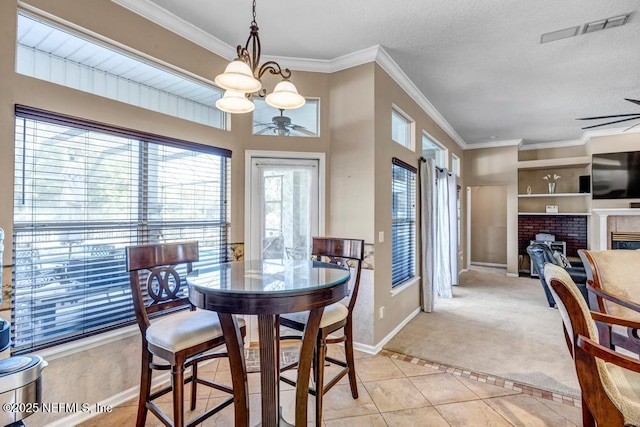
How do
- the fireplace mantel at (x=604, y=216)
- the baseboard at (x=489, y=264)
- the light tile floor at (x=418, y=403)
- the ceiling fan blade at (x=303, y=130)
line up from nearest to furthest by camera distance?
1. the light tile floor at (x=418, y=403)
2. the ceiling fan blade at (x=303, y=130)
3. the fireplace mantel at (x=604, y=216)
4. the baseboard at (x=489, y=264)

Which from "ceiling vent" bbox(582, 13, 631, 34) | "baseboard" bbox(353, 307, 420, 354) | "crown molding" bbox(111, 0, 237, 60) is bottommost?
"baseboard" bbox(353, 307, 420, 354)

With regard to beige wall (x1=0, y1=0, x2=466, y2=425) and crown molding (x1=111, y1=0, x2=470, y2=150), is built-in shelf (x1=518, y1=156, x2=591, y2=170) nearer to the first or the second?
crown molding (x1=111, y1=0, x2=470, y2=150)

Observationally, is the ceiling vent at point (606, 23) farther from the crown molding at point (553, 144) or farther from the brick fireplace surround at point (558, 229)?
the brick fireplace surround at point (558, 229)

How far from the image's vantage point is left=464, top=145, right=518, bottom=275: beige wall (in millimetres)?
6944

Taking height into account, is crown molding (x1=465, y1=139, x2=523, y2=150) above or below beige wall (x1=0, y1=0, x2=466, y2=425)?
above

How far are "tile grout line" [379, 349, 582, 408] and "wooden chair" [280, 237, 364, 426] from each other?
848mm

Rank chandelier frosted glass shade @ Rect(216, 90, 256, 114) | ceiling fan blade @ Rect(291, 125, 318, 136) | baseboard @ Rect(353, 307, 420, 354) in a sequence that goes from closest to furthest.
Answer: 1. chandelier frosted glass shade @ Rect(216, 90, 256, 114)
2. baseboard @ Rect(353, 307, 420, 354)
3. ceiling fan blade @ Rect(291, 125, 318, 136)

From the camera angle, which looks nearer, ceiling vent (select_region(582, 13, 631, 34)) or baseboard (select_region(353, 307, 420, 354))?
ceiling vent (select_region(582, 13, 631, 34))

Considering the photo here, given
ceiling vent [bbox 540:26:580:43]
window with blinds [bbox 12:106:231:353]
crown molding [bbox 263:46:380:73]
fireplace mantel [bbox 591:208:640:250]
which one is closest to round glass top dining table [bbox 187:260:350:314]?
window with blinds [bbox 12:106:231:353]

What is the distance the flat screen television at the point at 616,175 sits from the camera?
18.8 ft

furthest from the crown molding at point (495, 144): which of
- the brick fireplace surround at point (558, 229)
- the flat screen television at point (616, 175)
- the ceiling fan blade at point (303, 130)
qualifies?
the ceiling fan blade at point (303, 130)

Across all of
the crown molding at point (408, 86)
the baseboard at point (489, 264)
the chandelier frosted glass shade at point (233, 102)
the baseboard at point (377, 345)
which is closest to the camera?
the chandelier frosted glass shade at point (233, 102)

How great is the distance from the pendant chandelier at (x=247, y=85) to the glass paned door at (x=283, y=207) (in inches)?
48.6

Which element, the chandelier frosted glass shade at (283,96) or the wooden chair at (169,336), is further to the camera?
the chandelier frosted glass shade at (283,96)
